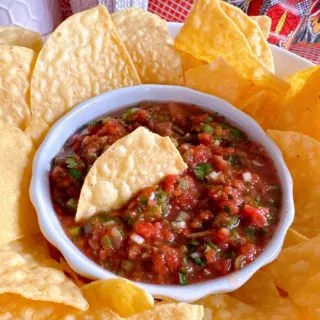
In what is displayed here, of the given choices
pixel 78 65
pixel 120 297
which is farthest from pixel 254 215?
pixel 78 65

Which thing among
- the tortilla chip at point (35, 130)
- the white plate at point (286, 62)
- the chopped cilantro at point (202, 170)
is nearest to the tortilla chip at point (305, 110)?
the white plate at point (286, 62)

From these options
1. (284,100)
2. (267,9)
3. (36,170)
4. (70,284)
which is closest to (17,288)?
(70,284)

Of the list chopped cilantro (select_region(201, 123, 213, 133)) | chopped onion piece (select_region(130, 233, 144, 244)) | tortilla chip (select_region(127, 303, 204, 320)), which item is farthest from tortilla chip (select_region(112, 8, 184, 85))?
tortilla chip (select_region(127, 303, 204, 320))

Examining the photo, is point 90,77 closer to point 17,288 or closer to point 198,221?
point 198,221

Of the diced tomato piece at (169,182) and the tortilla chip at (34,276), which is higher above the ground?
the diced tomato piece at (169,182)

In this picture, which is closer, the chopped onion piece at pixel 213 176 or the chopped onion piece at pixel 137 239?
the chopped onion piece at pixel 137 239

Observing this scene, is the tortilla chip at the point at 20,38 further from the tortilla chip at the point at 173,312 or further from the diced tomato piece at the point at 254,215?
the tortilla chip at the point at 173,312

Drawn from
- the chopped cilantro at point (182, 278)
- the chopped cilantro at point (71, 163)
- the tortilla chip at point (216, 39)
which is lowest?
the chopped cilantro at point (182, 278)

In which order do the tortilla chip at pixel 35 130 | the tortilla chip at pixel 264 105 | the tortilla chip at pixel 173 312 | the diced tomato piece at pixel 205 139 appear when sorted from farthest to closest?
1. the tortilla chip at pixel 264 105
2. the tortilla chip at pixel 35 130
3. the diced tomato piece at pixel 205 139
4. the tortilla chip at pixel 173 312
